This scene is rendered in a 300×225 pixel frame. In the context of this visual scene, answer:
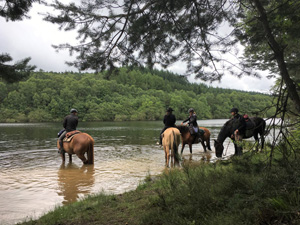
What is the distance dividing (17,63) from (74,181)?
427cm

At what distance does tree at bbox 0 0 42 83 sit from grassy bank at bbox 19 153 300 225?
8.73 feet

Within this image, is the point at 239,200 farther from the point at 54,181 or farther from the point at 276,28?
the point at 54,181

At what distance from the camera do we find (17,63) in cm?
426

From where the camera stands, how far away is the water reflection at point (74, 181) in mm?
5846

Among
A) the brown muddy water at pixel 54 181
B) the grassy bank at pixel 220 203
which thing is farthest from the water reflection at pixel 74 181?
the grassy bank at pixel 220 203

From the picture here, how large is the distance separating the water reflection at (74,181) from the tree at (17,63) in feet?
9.90

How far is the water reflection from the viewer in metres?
5.85

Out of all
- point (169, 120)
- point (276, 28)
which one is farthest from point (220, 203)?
point (169, 120)

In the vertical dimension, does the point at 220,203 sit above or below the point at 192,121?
below

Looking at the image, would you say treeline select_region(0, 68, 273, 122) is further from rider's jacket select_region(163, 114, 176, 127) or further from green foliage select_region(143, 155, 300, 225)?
green foliage select_region(143, 155, 300, 225)

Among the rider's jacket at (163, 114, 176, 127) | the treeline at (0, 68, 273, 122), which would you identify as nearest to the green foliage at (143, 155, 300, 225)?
the rider's jacket at (163, 114, 176, 127)

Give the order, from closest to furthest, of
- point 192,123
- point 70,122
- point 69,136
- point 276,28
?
point 276,28
point 69,136
point 70,122
point 192,123

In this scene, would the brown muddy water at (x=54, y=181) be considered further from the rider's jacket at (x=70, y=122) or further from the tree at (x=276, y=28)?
the tree at (x=276, y=28)

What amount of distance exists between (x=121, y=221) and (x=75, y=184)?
385cm
